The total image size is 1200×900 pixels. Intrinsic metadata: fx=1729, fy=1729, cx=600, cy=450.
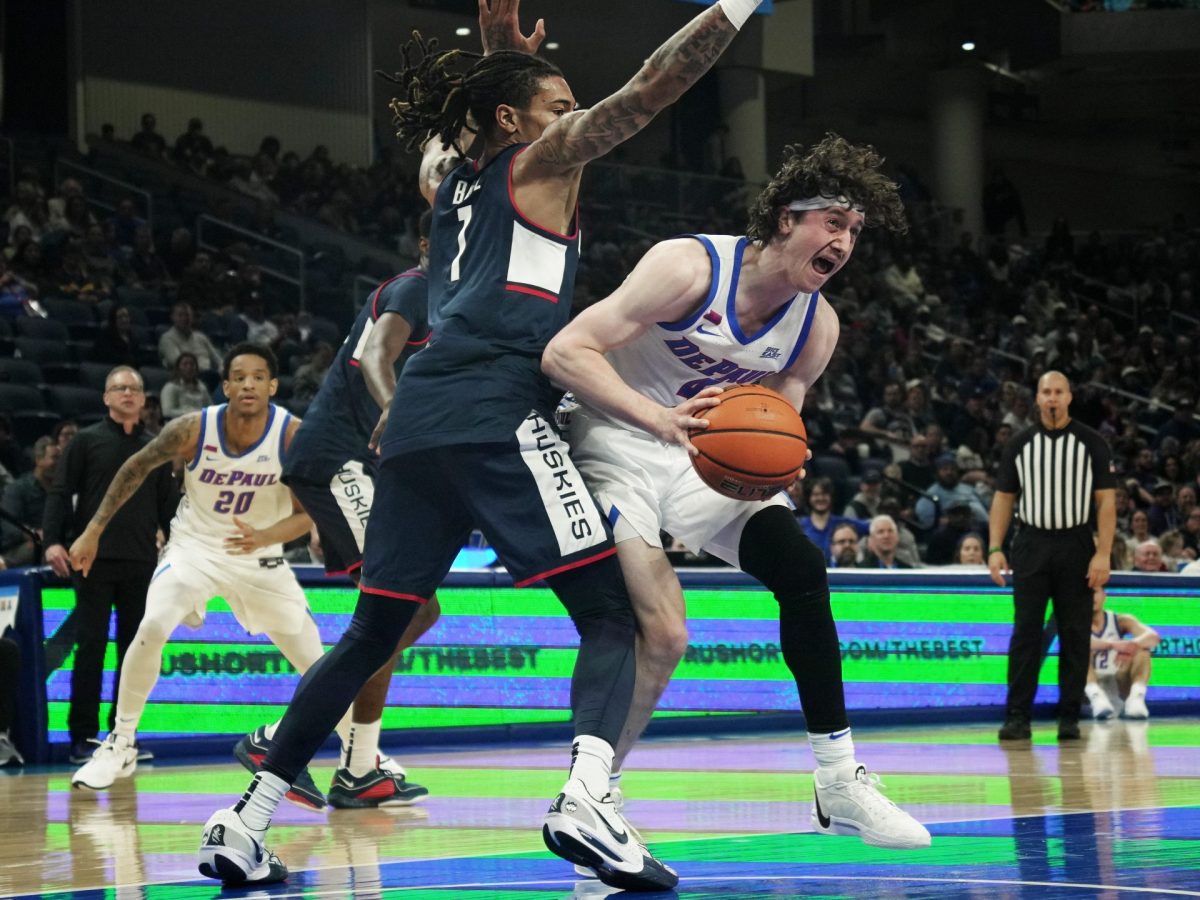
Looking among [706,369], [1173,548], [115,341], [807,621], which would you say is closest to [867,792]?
[807,621]

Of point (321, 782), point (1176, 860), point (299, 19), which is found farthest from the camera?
point (299, 19)

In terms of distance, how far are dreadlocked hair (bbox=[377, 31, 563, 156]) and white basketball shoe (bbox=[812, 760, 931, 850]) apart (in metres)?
1.92

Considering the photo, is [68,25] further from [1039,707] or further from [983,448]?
[1039,707]

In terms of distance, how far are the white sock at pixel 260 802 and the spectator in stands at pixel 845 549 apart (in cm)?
801

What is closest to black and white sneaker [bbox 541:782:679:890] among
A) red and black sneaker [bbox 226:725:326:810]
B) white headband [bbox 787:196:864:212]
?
white headband [bbox 787:196:864:212]

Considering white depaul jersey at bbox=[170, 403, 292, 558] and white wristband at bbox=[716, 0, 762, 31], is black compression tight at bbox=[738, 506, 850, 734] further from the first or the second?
white depaul jersey at bbox=[170, 403, 292, 558]

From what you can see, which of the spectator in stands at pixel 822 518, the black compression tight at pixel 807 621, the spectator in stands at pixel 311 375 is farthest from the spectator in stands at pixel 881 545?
the black compression tight at pixel 807 621

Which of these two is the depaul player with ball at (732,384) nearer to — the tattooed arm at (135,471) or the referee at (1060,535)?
the tattooed arm at (135,471)

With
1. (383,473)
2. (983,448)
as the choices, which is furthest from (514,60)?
(983,448)

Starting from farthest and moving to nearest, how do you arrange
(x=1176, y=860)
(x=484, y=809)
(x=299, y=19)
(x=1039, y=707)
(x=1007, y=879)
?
(x=299, y=19)
(x=1039, y=707)
(x=484, y=809)
(x=1176, y=860)
(x=1007, y=879)

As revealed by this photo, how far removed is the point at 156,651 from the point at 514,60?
13.2 feet

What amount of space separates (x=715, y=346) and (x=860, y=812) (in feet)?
4.10

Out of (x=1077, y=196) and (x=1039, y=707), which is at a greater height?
(x=1077, y=196)

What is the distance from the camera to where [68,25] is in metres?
21.4
